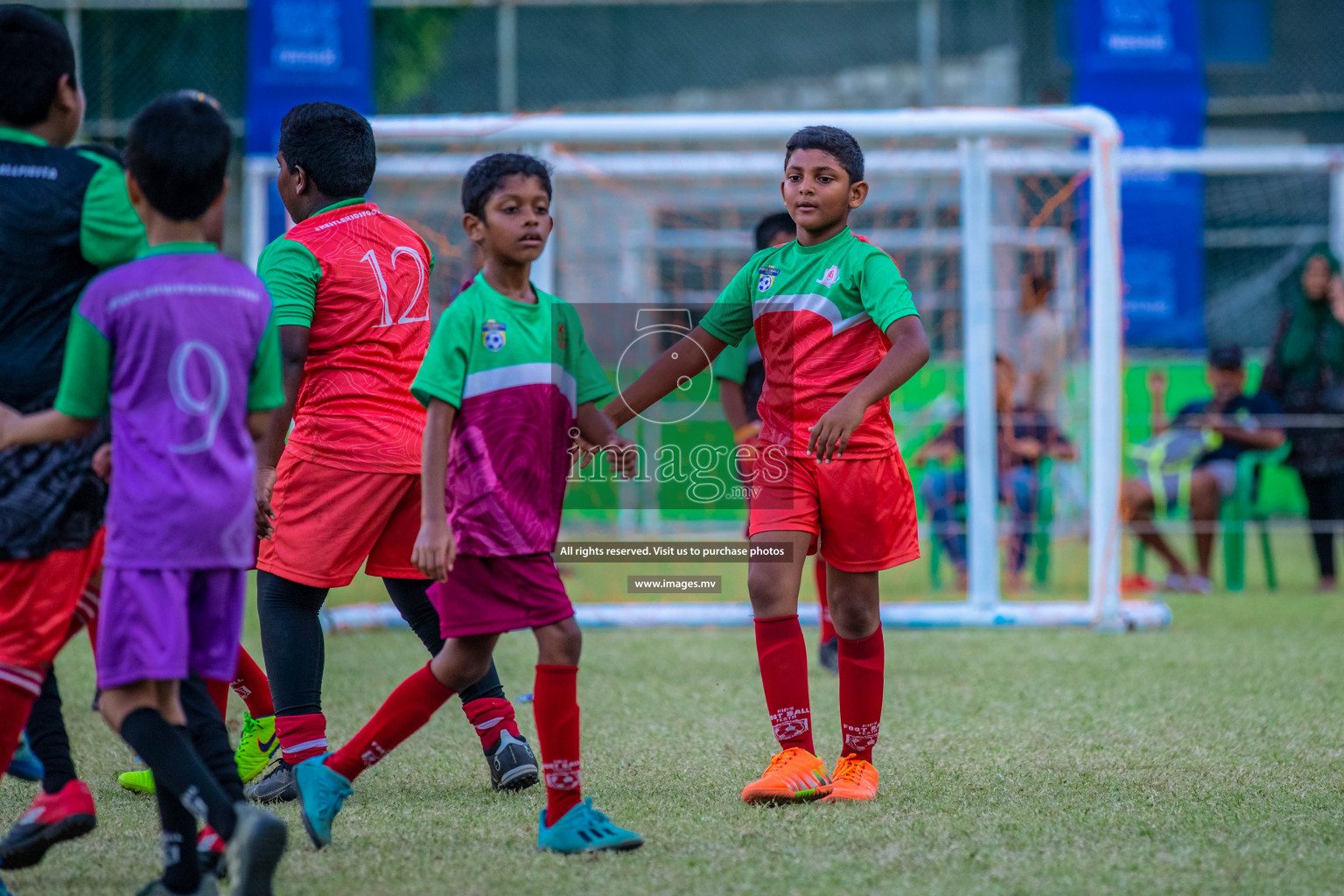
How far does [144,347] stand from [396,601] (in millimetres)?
1689

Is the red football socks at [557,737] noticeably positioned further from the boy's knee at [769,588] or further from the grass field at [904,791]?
the boy's knee at [769,588]

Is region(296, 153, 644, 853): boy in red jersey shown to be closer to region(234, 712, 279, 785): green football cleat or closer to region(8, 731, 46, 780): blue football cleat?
region(234, 712, 279, 785): green football cleat

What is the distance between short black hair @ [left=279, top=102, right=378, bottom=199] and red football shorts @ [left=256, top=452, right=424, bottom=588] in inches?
30.4

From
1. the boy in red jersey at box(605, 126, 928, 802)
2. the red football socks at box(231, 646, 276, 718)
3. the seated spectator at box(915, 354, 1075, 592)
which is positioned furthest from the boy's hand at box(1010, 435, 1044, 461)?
the red football socks at box(231, 646, 276, 718)

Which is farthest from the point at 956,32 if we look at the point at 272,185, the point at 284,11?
the point at 272,185

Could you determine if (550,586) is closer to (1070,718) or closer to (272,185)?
(1070,718)

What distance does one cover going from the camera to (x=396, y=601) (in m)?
4.23

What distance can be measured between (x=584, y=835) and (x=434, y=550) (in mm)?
727

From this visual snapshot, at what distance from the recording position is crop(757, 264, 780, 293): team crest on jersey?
3.88m

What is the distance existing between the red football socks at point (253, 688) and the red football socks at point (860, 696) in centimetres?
161

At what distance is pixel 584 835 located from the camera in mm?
3215

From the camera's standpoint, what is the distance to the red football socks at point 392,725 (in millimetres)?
3320

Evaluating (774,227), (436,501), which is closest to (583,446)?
(436,501)

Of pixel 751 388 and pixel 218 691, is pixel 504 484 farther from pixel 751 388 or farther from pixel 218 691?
pixel 751 388
